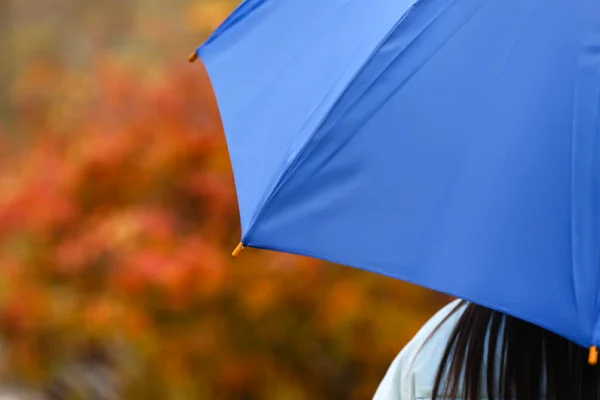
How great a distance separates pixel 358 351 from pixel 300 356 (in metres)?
0.21

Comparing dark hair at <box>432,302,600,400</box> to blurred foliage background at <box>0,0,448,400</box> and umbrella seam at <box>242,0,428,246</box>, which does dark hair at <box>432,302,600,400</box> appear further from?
blurred foliage background at <box>0,0,448,400</box>

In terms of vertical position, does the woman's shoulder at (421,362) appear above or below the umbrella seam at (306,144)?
below

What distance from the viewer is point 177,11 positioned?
436 centimetres

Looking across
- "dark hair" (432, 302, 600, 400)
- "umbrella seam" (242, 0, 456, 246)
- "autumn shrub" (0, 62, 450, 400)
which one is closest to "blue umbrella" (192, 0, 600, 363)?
"umbrella seam" (242, 0, 456, 246)

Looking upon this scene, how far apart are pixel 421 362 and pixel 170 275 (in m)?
1.33

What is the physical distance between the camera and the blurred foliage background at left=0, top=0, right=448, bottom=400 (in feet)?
8.64

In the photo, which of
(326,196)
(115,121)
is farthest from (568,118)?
(115,121)

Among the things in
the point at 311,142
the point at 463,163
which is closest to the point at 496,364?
the point at 463,163

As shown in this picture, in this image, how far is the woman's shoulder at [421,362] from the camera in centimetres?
134

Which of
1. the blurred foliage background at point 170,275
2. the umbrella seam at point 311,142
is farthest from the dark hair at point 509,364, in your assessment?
the blurred foliage background at point 170,275

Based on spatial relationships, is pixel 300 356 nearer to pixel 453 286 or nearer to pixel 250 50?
pixel 250 50

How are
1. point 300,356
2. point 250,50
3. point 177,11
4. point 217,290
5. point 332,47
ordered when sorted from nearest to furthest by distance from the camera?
point 332,47
point 250,50
point 217,290
point 300,356
point 177,11

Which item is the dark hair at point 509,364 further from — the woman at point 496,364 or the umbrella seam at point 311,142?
the umbrella seam at point 311,142

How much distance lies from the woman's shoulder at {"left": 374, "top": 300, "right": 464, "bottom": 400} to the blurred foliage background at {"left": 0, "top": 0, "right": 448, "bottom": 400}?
120 centimetres
